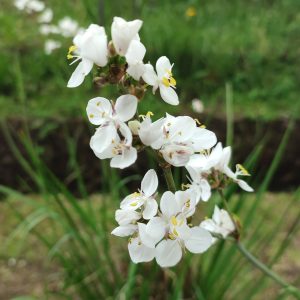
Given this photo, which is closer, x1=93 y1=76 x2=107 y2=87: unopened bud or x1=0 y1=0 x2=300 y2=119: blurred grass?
x1=93 y1=76 x2=107 y2=87: unopened bud

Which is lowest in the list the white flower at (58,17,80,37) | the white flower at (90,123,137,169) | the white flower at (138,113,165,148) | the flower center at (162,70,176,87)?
the white flower at (58,17,80,37)

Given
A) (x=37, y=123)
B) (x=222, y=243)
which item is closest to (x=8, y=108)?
(x=37, y=123)

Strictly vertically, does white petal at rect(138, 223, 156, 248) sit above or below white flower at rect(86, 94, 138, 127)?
below

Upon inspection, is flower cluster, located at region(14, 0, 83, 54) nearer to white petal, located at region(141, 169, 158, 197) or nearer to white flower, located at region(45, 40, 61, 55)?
white flower, located at region(45, 40, 61, 55)

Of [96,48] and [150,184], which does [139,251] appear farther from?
[96,48]

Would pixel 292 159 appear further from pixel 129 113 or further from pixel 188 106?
pixel 129 113

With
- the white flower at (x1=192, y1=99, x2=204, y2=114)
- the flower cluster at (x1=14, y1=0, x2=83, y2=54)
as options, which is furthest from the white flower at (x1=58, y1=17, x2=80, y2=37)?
the white flower at (x1=192, y1=99, x2=204, y2=114)

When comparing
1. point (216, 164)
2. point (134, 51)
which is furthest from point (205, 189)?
point (134, 51)

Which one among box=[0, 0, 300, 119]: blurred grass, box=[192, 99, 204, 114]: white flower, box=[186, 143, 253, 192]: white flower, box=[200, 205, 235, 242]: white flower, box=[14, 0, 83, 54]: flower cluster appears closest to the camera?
box=[186, 143, 253, 192]: white flower
